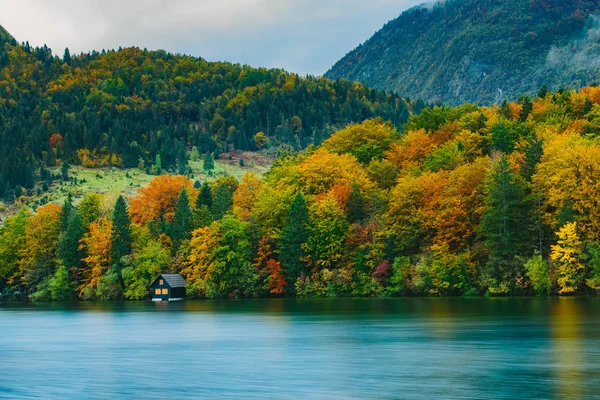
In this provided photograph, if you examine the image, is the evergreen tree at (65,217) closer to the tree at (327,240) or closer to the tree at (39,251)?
the tree at (39,251)

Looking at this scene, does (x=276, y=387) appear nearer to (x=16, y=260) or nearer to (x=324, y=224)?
(x=324, y=224)

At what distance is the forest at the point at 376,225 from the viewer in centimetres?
10619

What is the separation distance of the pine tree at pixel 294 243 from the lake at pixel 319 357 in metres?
44.9

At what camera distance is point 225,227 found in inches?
5089

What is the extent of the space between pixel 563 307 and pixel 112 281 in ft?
257

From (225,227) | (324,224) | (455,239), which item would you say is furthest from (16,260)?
(455,239)

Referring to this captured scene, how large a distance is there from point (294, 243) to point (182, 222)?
24.1 meters

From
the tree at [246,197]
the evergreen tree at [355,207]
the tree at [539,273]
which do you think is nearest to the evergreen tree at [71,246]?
the tree at [246,197]

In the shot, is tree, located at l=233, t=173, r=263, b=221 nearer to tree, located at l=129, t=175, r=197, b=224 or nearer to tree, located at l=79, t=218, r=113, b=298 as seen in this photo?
tree, located at l=129, t=175, r=197, b=224

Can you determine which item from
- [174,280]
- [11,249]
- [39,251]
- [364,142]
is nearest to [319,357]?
[174,280]

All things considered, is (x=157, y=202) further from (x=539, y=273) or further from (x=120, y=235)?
(x=539, y=273)

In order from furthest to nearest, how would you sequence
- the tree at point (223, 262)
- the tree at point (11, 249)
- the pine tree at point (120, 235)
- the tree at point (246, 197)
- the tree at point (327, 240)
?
the tree at point (11, 249) < the tree at point (246, 197) < the pine tree at point (120, 235) < the tree at point (223, 262) < the tree at point (327, 240)

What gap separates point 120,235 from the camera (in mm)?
139125

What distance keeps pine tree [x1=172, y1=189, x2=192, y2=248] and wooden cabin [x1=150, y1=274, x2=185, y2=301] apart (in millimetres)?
8797
